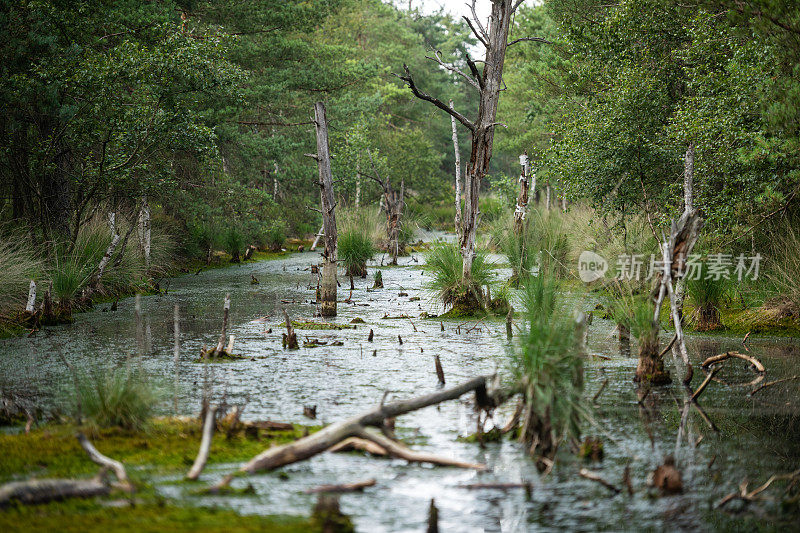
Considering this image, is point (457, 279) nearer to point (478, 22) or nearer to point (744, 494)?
point (478, 22)

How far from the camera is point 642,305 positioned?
6492 mm

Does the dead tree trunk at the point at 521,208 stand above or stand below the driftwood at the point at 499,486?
above

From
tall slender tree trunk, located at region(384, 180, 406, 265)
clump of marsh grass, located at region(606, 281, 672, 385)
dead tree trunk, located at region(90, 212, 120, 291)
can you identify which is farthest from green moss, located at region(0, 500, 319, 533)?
tall slender tree trunk, located at region(384, 180, 406, 265)

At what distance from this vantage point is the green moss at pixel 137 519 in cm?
314

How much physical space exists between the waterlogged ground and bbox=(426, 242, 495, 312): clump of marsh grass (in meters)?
0.55

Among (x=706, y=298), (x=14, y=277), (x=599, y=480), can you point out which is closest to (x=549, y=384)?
(x=599, y=480)

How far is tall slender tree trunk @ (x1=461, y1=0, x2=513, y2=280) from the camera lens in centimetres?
1052

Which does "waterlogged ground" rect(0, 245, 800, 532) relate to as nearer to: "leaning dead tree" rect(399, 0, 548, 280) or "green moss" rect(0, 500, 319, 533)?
"green moss" rect(0, 500, 319, 533)

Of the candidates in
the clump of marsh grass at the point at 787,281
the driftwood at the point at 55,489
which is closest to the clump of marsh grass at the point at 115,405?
the driftwood at the point at 55,489

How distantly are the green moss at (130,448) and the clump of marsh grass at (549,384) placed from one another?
4.83ft

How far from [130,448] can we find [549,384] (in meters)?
2.50

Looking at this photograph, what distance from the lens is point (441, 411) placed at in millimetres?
5574

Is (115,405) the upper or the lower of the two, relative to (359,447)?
upper

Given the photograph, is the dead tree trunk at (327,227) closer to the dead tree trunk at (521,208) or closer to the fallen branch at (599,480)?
the dead tree trunk at (521,208)
